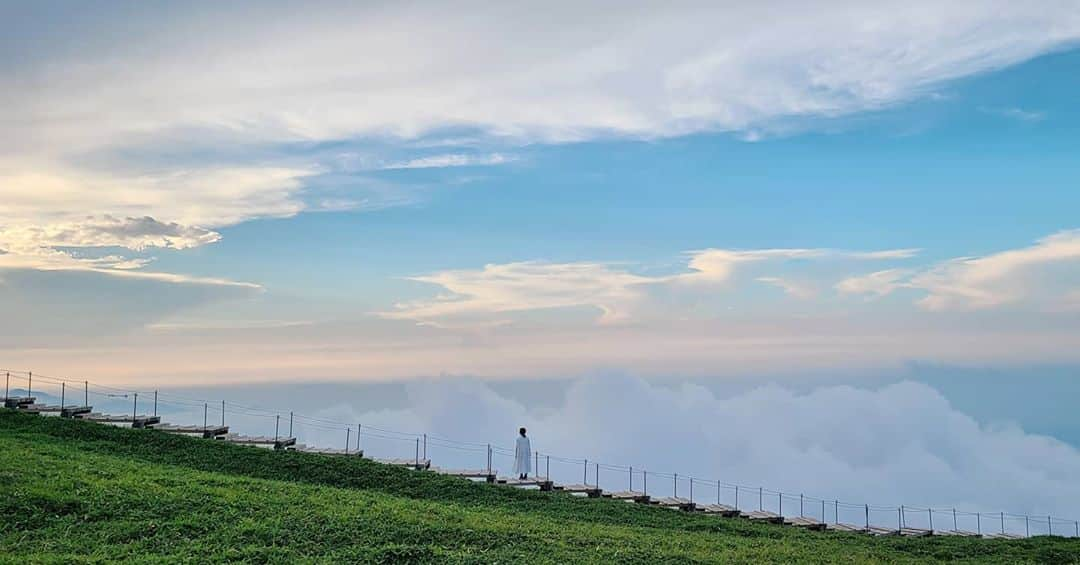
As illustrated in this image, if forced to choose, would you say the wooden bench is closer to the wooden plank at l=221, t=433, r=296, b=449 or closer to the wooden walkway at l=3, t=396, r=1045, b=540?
the wooden walkway at l=3, t=396, r=1045, b=540

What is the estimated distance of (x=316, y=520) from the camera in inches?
685

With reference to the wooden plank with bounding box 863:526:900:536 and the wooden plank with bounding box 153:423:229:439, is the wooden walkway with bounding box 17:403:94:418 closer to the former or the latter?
the wooden plank with bounding box 153:423:229:439

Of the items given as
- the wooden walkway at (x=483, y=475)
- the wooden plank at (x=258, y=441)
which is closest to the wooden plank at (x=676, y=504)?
the wooden walkway at (x=483, y=475)

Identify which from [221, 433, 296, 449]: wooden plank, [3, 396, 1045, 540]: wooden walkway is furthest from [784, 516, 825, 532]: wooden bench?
[221, 433, 296, 449]: wooden plank

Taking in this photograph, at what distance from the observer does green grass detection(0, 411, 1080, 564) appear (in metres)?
15.4

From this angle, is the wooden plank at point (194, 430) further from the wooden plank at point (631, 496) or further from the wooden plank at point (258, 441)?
the wooden plank at point (631, 496)

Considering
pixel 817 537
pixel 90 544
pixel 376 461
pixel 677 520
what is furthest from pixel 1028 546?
pixel 90 544

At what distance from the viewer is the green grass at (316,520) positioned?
15352 millimetres

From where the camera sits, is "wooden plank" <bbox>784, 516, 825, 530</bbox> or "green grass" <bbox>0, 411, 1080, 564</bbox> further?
"wooden plank" <bbox>784, 516, 825, 530</bbox>

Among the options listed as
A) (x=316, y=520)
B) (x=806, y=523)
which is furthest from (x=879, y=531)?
(x=316, y=520)

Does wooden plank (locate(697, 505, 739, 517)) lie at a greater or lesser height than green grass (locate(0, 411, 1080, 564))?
lesser

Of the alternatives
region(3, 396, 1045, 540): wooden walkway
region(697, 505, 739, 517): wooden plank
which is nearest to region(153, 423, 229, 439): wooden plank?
region(3, 396, 1045, 540): wooden walkway

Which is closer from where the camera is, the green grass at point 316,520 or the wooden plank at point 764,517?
the green grass at point 316,520

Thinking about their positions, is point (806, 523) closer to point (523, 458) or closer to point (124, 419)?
point (523, 458)
